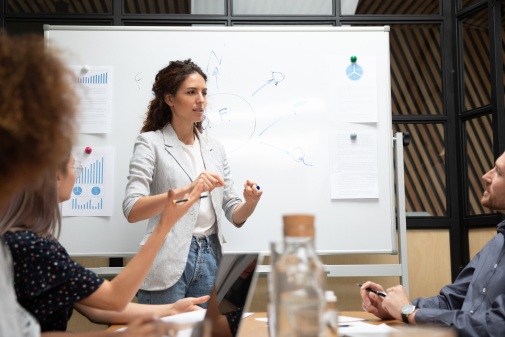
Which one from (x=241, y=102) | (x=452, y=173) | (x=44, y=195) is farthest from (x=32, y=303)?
(x=452, y=173)

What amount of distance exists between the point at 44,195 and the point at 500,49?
114 inches

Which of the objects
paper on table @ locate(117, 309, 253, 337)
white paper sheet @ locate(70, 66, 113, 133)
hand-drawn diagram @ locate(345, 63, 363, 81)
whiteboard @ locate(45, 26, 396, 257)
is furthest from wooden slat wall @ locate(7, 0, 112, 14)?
paper on table @ locate(117, 309, 253, 337)

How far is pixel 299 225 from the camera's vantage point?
0.68m

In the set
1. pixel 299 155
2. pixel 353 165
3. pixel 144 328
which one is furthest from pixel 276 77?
pixel 144 328

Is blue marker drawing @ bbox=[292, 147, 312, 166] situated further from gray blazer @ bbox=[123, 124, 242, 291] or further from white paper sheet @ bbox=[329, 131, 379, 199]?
gray blazer @ bbox=[123, 124, 242, 291]

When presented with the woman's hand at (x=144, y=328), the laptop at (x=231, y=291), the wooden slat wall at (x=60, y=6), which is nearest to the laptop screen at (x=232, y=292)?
the laptop at (x=231, y=291)

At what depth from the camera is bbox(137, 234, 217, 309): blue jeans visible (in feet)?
6.00

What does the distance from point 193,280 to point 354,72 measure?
155cm

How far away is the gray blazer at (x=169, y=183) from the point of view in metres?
1.83

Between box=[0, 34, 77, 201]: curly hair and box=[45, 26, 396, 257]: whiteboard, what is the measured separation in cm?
194

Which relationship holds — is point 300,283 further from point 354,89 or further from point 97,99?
point 97,99

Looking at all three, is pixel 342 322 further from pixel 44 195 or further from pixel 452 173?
pixel 452 173

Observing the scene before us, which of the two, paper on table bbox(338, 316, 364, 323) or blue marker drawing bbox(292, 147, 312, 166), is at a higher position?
blue marker drawing bbox(292, 147, 312, 166)

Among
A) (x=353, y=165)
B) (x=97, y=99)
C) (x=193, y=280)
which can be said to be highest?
(x=97, y=99)
